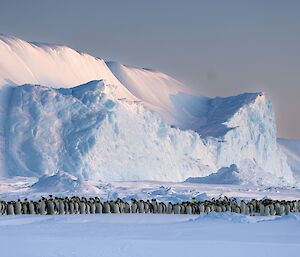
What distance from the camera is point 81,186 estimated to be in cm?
4797

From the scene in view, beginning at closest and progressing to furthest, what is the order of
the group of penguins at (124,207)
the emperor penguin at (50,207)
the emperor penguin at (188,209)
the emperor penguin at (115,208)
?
the emperor penguin at (50,207)
the group of penguins at (124,207)
the emperor penguin at (115,208)
the emperor penguin at (188,209)

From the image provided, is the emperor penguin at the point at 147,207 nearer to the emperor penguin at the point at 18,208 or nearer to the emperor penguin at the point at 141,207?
the emperor penguin at the point at 141,207

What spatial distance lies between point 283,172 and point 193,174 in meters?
11.4

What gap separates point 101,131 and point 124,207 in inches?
1250

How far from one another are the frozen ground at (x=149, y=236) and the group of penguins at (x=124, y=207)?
1920mm

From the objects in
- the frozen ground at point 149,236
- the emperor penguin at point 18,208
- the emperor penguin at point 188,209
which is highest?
the emperor penguin at point 18,208

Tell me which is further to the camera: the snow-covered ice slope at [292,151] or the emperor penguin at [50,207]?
the snow-covered ice slope at [292,151]

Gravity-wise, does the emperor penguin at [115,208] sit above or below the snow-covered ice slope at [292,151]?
below

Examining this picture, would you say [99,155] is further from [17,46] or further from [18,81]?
[17,46]

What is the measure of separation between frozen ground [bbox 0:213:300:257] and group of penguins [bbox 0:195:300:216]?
192cm

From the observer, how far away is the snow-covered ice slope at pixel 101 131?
2189 inches

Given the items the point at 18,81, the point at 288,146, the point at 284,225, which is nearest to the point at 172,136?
the point at 18,81

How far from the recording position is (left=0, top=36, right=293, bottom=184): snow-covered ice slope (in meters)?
55.6

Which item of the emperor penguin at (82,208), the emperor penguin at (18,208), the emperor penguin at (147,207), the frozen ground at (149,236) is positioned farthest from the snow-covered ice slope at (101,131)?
the frozen ground at (149,236)
